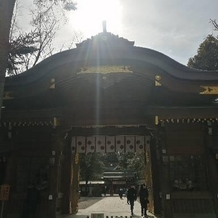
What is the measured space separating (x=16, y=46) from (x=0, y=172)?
22.7ft

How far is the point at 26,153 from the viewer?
1012cm

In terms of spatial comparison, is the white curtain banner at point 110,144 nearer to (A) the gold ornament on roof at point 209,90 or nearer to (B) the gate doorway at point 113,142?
(B) the gate doorway at point 113,142

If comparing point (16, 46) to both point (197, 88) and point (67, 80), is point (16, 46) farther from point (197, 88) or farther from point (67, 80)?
point (197, 88)

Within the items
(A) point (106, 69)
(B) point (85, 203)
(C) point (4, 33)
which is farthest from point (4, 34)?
(B) point (85, 203)

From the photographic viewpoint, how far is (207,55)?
80.2ft

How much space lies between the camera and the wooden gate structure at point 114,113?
8.29 metres

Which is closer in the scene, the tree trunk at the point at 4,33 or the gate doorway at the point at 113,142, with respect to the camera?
the tree trunk at the point at 4,33

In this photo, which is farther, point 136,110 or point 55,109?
point 136,110

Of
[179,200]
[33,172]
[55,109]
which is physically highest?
[55,109]

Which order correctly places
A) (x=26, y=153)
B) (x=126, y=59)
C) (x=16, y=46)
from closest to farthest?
(x=126, y=59), (x=26, y=153), (x=16, y=46)

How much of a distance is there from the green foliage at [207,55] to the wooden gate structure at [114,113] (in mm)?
15498

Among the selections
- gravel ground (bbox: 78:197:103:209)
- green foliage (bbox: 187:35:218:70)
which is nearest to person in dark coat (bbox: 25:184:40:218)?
gravel ground (bbox: 78:197:103:209)

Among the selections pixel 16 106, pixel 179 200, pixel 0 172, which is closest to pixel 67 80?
pixel 16 106

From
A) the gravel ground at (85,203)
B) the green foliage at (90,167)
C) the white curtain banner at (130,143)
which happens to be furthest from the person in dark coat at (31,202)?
the green foliage at (90,167)
